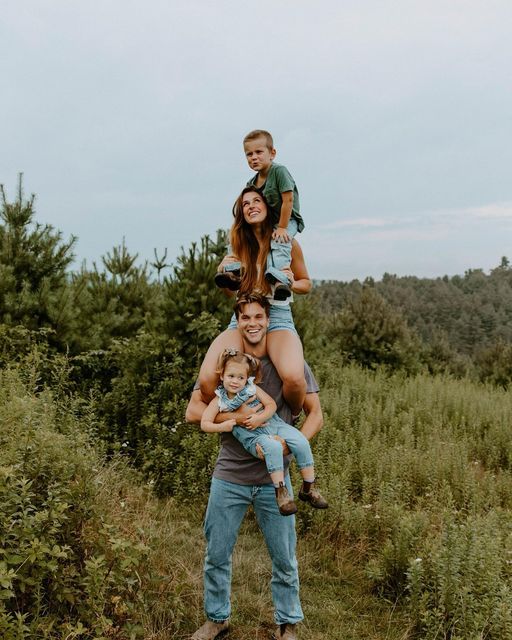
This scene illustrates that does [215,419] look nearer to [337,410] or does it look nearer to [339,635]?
[339,635]

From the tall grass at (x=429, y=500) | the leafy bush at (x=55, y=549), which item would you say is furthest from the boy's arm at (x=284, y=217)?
the tall grass at (x=429, y=500)

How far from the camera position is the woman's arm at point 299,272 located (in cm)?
382

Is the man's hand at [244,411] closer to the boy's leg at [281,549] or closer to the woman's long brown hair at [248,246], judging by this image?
the boy's leg at [281,549]

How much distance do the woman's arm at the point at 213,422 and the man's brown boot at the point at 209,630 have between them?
1303mm

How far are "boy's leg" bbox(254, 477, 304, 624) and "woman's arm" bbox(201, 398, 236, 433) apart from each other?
0.46m

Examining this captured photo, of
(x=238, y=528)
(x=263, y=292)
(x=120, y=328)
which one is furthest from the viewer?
(x=120, y=328)

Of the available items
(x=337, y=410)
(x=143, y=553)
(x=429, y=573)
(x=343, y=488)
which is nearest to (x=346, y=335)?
(x=337, y=410)

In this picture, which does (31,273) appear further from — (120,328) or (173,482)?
(173,482)

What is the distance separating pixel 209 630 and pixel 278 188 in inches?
111

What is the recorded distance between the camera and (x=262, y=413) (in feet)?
10.9

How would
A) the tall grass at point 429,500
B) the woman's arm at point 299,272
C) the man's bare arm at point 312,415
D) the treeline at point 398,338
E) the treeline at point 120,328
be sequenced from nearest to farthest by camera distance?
the man's bare arm at point 312,415 < the woman's arm at point 299,272 < the tall grass at point 429,500 < the treeline at point 120,328 < the treeline at point 398,338

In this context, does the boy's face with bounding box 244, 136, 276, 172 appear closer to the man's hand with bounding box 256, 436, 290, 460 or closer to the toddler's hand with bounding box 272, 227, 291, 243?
the toddler's hand with bounding box 272, 227, 291, 243

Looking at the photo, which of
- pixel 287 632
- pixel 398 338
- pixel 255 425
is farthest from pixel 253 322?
pixel 398 338

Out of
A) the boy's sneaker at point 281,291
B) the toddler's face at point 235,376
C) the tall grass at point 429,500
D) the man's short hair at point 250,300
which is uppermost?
the boy's sneaker at point 281,291
